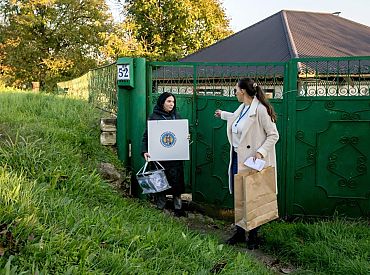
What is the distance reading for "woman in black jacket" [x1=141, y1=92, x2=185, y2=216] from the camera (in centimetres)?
488

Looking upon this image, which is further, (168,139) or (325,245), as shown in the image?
(168,139)

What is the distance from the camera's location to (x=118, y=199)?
435 centimetres

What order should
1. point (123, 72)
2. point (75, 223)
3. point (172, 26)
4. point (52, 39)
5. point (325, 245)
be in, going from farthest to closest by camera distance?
point (52, 39) < point (172, 26) < point (123, 72) < point (325, 245) < point (75, 223)

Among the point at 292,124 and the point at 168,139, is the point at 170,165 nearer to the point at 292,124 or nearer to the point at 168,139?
the point at 168,139

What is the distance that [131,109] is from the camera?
5363 millimetres

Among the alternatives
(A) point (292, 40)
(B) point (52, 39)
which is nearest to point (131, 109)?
(A) point (292, 40)

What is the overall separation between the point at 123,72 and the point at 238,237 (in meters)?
2.35

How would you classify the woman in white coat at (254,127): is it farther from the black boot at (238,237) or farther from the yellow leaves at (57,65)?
the yellow leaves at (57,65)

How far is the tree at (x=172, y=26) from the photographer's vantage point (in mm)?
21781

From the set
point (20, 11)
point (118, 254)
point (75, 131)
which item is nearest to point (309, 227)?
point (118, 254)

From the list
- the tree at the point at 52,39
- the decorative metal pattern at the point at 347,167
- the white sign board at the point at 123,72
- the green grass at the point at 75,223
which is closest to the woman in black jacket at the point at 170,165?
the green grass at the point at 75,223

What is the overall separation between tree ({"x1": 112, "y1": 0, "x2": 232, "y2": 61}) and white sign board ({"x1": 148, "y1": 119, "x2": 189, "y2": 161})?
1700cm

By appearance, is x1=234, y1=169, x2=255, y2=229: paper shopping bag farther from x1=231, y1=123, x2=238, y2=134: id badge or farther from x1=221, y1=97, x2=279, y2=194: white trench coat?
x1=231, y1=123, x2=238, y2=134: id badge

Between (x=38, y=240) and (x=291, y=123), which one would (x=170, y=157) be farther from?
(x=38, y=240)
